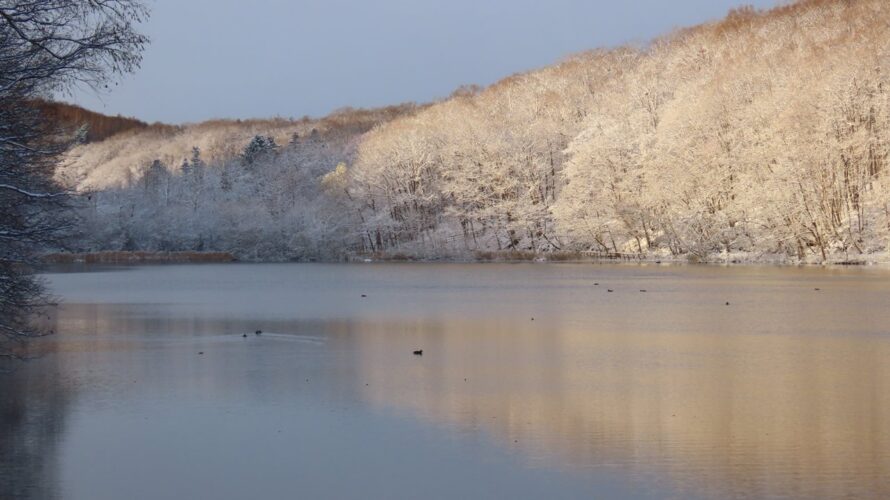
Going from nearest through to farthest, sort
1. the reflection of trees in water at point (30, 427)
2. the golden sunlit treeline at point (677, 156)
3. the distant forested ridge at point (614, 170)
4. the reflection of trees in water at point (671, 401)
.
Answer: the reflection of trees in water at point (30, 427)
the reflection of trees in water at point (671, 401)
the golden sunlit treeline at point (677, 156)
the distant forested ridge at point (614, 170)

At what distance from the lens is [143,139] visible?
178750 millimetres

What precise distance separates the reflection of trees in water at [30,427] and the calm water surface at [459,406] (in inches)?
1.5

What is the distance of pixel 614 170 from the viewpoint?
6600cm

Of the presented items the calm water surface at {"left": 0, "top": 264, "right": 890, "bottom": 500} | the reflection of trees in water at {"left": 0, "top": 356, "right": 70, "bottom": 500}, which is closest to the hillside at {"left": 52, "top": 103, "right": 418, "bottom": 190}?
the calm water surface at {"left": 0, "top": 264, "right": 890, "bottom": 500}

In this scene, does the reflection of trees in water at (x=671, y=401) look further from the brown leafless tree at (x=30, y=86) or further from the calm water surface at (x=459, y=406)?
the brown leafless tree at (x=30, y=86)

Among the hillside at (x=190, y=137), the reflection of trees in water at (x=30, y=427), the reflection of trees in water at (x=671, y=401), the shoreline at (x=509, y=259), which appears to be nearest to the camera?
the reflection of trees in water at (x=30, y=427)

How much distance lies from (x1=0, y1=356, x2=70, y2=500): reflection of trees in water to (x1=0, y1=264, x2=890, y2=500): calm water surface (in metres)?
0.04

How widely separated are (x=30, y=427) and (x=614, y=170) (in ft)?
193

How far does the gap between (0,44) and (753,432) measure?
885 cm

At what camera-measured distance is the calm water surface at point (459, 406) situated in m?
7.91

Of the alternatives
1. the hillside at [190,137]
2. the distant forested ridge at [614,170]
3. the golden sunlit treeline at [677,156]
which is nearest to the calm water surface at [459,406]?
the golden sunlit treeline at [677,156]

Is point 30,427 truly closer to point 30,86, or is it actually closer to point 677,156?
point 30,86

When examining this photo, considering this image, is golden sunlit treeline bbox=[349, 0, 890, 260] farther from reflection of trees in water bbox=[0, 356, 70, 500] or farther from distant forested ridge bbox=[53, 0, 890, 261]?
reflection of trees in water bbox=[0, 356, 70, 500]

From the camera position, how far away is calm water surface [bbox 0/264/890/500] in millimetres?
7906
